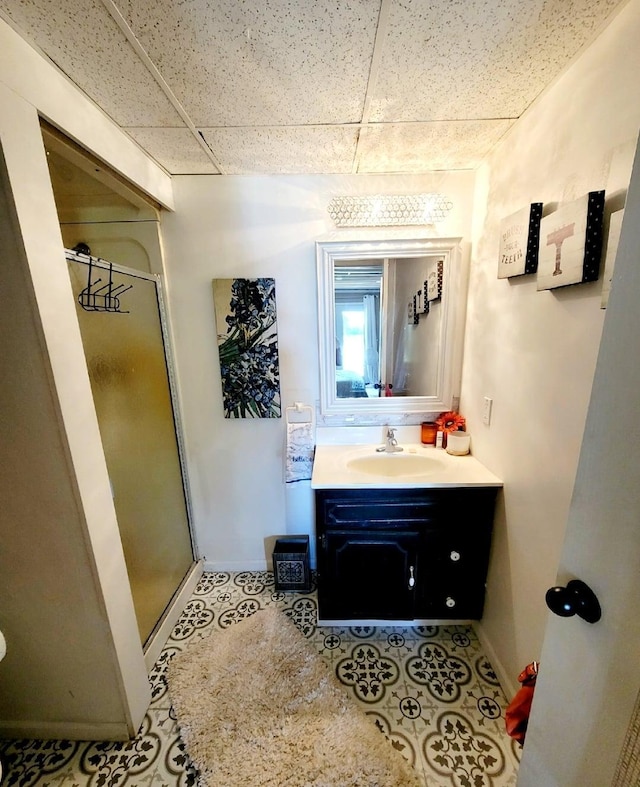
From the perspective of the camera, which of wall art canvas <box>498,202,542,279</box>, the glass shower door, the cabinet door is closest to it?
wall art canvas <box>498,202,542,279</box>

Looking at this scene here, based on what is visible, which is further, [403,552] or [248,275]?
[248,275]

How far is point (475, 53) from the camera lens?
0.87 metres

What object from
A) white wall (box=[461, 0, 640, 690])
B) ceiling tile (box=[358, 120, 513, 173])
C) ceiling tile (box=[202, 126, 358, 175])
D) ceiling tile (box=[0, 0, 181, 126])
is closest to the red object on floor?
white wall (box=[461, 0, 640, 690])

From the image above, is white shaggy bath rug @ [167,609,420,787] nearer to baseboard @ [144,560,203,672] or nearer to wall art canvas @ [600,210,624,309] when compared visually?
baseboard @ [144,560,203,672]

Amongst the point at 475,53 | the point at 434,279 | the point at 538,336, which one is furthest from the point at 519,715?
the point at 475,53

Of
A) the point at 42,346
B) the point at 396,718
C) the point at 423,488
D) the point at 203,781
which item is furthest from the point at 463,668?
the point at 42,346

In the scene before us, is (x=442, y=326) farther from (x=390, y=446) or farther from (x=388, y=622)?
(x=388, y=622)

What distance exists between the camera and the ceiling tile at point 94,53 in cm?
74

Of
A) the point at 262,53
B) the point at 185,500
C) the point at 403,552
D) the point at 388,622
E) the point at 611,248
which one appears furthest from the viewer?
the point at 185,500

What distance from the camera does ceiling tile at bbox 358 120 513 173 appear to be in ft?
3.89

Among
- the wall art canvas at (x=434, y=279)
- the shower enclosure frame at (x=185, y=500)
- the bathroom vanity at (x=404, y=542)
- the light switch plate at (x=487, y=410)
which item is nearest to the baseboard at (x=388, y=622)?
the bathroom vanity at (x=404, y=542)

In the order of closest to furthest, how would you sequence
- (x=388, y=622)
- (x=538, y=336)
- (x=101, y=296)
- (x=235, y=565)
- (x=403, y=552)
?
(x=538, y=336) → (x=101, y=296) → (x=403, y=552) → (x=388, y=622) → (x=235, y=565)

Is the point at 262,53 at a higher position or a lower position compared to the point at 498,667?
higher

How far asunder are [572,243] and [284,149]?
3.88ft
